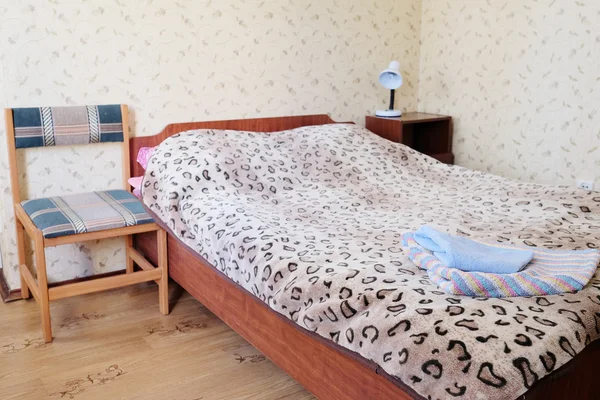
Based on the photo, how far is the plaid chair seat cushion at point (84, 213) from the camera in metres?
2.26

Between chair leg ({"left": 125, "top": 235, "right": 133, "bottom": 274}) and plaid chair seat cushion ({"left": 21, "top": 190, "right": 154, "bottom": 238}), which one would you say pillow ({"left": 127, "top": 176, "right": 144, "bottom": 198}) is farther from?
chair leg ({"left": 125, "top": 235, "right": 133, "bottom": 274})

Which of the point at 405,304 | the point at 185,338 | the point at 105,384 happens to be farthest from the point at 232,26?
the point at 405,304

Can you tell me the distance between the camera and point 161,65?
2.82 m

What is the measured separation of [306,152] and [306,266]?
1279 millimetres

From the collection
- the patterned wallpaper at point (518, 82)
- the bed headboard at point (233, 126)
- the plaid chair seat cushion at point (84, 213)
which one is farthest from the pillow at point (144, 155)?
the patterned wallpaper at point (518, 82)

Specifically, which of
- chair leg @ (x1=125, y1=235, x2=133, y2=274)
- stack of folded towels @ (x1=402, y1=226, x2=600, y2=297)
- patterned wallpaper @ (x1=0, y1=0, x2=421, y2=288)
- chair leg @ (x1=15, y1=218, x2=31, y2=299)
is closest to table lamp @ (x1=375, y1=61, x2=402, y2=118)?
patterned wallpaper @ (x1=0, y1=0, x2=421, y2=288)

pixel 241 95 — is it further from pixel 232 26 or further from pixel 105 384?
pixel 105 384

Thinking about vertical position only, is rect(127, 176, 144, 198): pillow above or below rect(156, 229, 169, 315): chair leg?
above

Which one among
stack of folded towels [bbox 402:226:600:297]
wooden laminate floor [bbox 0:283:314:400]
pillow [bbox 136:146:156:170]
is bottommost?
wooden laminate floor [bbox 0:283:314:400]

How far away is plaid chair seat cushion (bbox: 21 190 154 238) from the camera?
226 cm

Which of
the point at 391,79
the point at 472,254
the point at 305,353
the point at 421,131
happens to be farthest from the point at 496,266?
the point at 421,131

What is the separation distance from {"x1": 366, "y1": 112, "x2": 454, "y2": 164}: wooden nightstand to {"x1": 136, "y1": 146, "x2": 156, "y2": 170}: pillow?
145cm

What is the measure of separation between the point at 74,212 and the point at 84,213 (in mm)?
45

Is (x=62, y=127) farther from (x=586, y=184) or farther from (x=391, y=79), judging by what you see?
(x=586, y=184)
